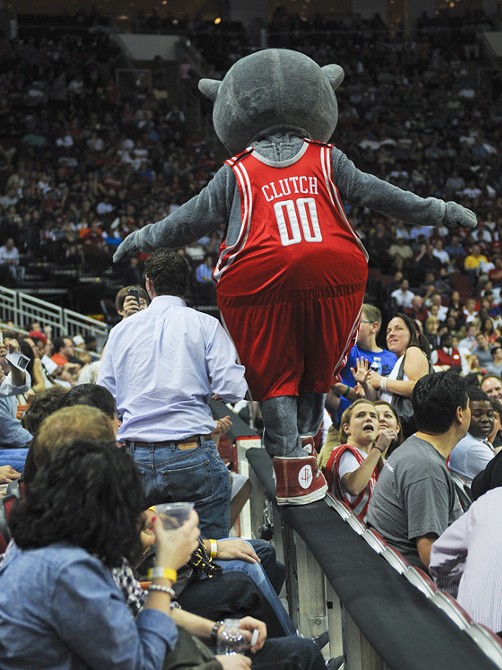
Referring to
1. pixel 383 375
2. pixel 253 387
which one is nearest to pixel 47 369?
pixel 383 375

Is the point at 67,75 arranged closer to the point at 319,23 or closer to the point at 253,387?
the point at 319,23

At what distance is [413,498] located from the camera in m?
2.83

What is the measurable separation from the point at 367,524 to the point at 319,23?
72.0 feet

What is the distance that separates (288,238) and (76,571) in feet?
6.09

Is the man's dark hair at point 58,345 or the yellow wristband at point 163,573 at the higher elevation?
the yellow wristband at point 163,573

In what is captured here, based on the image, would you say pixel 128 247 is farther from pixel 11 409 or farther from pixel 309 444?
pixel 11 409

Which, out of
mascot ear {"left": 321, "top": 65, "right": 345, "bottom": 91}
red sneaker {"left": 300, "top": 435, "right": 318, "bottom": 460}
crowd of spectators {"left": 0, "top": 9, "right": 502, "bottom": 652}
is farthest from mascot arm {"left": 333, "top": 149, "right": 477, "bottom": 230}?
crowd of spectators {"left": 0, "top": 9, "right": 502, "bottom": 652}

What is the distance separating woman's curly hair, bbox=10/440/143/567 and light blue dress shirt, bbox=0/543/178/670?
1.3 inches

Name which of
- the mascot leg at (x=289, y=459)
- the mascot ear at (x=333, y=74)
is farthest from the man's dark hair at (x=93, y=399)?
the mascot ear at (x=333, y=74)

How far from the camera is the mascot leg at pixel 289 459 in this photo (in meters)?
3.44

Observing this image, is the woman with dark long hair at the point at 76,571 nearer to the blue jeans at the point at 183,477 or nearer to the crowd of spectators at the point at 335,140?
the blue jeans at the point at 183,477

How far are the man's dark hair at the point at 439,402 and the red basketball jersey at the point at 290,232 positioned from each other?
1.73 ft

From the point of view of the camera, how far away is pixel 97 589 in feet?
5.57

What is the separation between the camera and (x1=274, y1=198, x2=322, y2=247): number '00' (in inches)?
131
